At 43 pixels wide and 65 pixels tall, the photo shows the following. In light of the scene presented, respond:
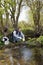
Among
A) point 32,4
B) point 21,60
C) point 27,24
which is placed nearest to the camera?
point 21,60

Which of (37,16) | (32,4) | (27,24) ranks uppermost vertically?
(32,4)

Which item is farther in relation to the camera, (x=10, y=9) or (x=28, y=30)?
(x=28, y=30)

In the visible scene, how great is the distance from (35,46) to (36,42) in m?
0.56

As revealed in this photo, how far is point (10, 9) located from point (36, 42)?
531 cm

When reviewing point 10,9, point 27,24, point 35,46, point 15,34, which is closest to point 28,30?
point 27,24

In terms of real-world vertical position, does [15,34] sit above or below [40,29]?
above

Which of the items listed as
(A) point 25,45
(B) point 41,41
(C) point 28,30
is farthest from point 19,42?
(C) point 28,30

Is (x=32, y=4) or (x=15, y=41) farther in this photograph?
(x=32, y=4)

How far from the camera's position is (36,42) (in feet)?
45.6

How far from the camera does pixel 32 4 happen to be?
2117cm

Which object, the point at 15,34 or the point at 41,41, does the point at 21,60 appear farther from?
the point at 15,34

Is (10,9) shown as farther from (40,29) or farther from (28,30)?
(28,30)

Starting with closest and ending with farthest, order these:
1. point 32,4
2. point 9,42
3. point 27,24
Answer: point 9,42
point 32,4
point 27,24

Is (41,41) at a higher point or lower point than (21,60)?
lower
